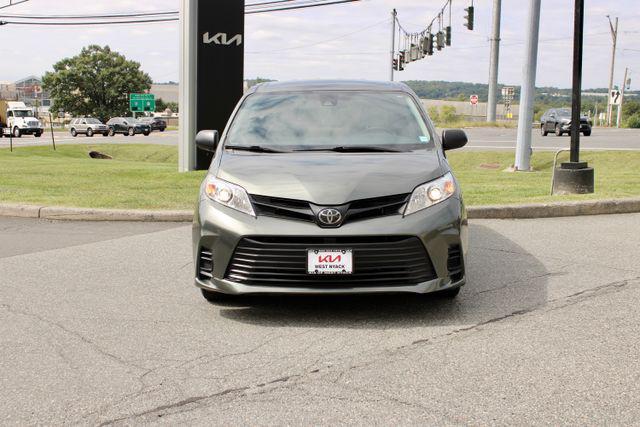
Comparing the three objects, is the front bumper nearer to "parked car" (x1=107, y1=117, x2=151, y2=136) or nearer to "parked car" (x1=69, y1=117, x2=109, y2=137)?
"parked car" (x1=107, y1=117, x2=151, y2=136)

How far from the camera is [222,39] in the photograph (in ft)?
54.7

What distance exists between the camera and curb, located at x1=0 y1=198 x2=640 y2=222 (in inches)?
386

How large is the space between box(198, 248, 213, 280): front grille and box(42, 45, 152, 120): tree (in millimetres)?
87036

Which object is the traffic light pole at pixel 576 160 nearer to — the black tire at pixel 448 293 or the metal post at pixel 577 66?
the metal post at pixel 577 66

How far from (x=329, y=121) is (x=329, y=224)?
1.56 meters

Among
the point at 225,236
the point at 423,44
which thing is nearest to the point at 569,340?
the point at 225,236

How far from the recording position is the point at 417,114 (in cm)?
631

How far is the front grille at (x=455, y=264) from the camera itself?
16.7ft

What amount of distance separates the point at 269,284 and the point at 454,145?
2156mm

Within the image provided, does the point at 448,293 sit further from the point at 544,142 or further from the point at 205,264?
the point at 544,142

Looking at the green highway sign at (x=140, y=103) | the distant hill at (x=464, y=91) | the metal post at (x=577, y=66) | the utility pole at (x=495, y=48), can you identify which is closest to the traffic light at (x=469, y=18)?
the utility pole at (x=495, y=48)

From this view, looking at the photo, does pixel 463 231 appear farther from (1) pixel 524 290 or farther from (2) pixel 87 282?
(2) pixel 87 282

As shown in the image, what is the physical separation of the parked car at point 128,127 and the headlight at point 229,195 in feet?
186

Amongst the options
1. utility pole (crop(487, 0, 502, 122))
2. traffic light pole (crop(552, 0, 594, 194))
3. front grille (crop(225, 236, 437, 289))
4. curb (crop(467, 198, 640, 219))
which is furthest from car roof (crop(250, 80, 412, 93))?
utility pole (crop(487, 0, 502, 122))
